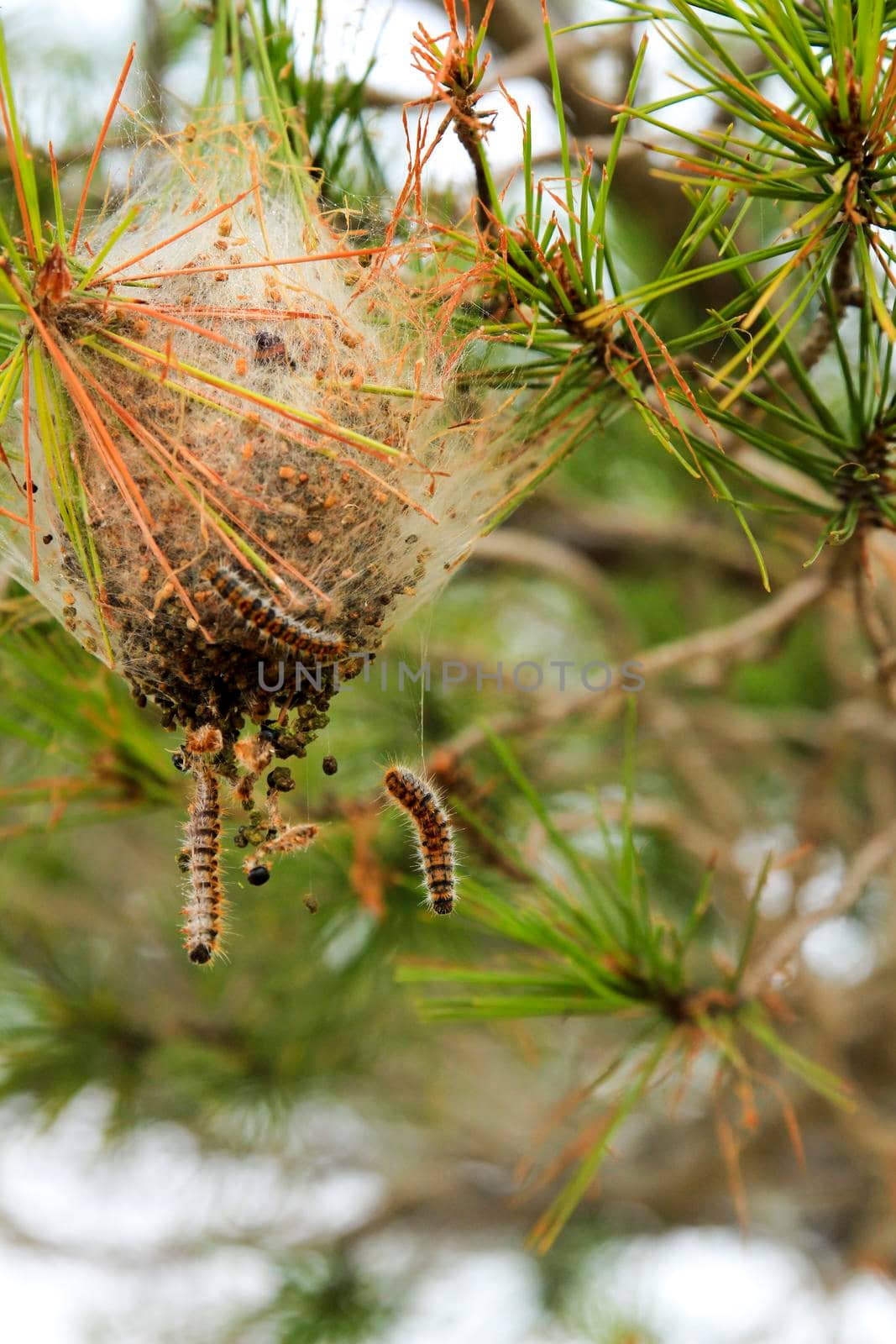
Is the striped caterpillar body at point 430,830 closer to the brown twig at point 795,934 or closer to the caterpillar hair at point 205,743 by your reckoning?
the caterpillar hair at point 205,743

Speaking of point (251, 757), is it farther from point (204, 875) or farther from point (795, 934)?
point (795, 934)

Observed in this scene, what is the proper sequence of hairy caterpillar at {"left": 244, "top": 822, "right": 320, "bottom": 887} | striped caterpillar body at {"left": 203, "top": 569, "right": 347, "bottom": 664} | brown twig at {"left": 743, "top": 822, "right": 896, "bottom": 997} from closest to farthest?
striped caterpillar body at {"left": 203, "top": 569, "right": 347, "bottom": 664} < hairy caterpillar at {"left": 244, "top": 822, "right": 320, "bottom": 887} < brown twig at {"left": 743, "top": 822, "right": 896, "bottom": 997}

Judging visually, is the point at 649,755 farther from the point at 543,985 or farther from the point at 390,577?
the point at 390,577

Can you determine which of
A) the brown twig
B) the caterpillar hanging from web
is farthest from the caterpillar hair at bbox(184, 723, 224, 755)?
the brown twig

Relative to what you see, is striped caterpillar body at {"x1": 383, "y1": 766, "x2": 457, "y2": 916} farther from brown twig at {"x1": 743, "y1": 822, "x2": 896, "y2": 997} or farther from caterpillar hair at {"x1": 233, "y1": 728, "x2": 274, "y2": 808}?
brown twig at {"x1": 743, "y1": 822, "x2": 896, "y2": 997}

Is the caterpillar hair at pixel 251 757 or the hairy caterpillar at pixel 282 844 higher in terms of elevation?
the caterpillar hair at pixel 251 757

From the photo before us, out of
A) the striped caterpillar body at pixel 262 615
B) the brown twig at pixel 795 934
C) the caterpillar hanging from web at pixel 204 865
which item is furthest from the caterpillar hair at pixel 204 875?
the brown twig at pixel 795 934
